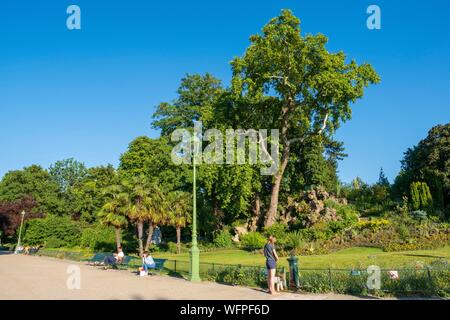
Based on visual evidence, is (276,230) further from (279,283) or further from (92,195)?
(92,195)

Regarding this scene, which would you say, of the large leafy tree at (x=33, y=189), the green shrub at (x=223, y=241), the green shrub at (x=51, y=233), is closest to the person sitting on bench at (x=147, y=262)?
the green shrub at (x=223, y=241)

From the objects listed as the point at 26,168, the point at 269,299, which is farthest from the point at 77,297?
the point at 26,168

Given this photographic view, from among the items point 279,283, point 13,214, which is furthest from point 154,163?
point 279,283

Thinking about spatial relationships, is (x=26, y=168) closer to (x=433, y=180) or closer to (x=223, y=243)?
(x=223, y=243)

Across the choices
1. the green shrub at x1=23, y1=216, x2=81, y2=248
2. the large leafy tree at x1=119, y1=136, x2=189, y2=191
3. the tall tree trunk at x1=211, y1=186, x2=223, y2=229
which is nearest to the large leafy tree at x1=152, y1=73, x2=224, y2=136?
the large leafy tree at x1=119, y1=136, x2=189, y2=191

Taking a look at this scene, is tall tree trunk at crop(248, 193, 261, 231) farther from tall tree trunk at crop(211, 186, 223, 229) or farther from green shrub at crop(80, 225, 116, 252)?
green shrub at crop(80, 225, 116, 252)

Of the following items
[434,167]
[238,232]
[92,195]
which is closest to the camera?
[238,232]

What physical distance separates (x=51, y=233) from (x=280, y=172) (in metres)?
32.4

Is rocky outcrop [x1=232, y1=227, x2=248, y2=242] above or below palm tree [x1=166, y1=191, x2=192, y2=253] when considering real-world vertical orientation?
below

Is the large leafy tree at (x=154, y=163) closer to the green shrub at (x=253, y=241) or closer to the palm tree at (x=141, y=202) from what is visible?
the palm tree at (x=141, y=202)

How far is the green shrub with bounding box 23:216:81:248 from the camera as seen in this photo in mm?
54484

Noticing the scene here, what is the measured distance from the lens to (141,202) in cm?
3456
